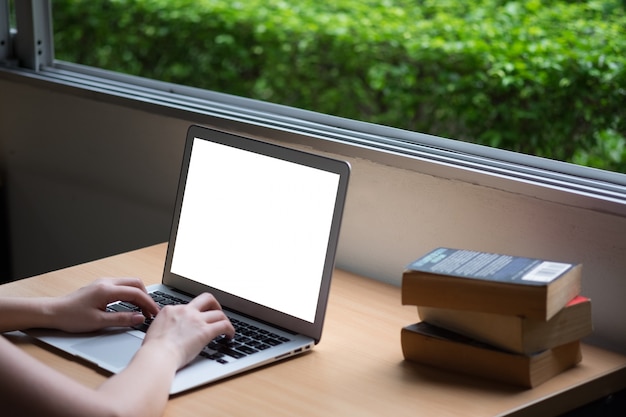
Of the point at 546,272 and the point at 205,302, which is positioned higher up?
the point at 546,272

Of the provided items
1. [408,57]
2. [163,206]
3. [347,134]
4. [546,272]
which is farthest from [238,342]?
[408,57]

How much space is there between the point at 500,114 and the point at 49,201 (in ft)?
6.67

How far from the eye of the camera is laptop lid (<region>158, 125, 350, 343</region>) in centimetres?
151

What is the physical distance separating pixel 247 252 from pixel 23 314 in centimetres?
39

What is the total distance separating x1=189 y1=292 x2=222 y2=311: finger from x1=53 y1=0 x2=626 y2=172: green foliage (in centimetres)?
237

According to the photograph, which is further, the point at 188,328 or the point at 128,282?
the point at 128,282

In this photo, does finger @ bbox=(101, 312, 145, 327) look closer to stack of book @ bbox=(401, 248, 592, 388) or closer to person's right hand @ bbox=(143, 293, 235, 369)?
person's right hand @ bbox=(143, 293, 235, 369)

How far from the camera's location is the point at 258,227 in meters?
1.60

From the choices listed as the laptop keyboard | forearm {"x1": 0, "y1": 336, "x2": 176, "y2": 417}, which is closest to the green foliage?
the laptop keyboard

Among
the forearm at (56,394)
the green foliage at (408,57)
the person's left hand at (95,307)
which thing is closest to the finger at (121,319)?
the person's left hand at (95,307)

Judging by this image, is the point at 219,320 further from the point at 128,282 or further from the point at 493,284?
the point at 493,284

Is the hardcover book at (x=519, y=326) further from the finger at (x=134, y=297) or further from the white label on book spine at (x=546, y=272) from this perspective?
the finger at (x=134, y=297)

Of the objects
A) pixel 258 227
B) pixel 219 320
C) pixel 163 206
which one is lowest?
pixel 163 206

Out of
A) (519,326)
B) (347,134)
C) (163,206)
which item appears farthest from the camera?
(163,206)
